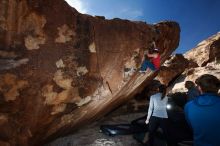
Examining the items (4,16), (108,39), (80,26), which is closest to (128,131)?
(108,39)

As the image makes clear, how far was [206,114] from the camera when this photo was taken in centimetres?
232

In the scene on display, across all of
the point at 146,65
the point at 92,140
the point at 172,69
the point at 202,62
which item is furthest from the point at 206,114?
the point at 202,62

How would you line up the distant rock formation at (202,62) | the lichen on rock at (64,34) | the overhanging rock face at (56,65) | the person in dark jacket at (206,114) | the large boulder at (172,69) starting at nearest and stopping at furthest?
the person in dark jacket at (206,114), the overhanging rock face at (56,65), the lichen on rock at (64,34), the distant rock formation at (202,62), the large boulder at (172,69)

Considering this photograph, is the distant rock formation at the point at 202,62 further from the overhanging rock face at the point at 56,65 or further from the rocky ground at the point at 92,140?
the overhanging rock face at the point at 56,65

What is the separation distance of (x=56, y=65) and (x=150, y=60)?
8.57 feet

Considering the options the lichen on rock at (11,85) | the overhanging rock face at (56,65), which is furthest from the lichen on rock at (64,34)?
the lichen on rock at (11,85)

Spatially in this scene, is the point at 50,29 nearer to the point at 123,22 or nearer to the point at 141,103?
the point at 123,22

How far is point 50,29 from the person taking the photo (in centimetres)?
484

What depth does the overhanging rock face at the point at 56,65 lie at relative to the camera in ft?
15.0

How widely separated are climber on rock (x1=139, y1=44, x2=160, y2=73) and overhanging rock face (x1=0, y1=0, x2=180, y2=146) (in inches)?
8.2

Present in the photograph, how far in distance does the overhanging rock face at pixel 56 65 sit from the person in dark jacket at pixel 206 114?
317 centimetres

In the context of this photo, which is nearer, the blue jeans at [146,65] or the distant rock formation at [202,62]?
the blue jeans at [146,65]

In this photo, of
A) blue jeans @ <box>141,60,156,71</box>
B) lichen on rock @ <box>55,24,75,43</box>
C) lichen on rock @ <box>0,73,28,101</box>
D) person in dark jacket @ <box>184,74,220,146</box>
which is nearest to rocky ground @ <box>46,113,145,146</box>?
lichen on rock @ <box>0,73,28,101</box>

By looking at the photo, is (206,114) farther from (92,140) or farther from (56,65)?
(92,140)
